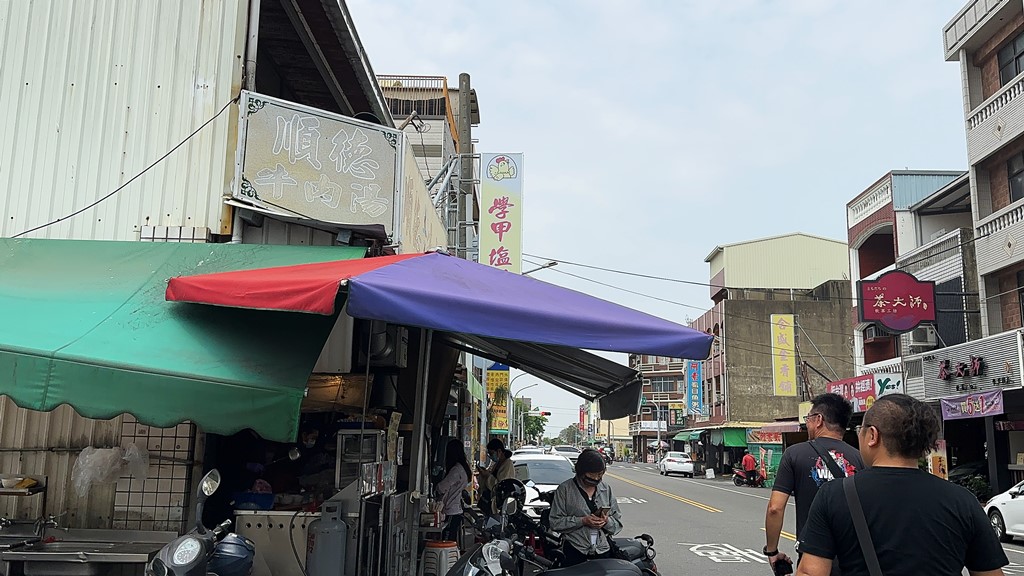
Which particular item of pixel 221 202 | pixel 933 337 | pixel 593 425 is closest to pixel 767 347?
pixel 933 337

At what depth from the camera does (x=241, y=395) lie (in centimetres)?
464

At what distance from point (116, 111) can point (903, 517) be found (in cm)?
680

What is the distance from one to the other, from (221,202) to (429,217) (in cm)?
376

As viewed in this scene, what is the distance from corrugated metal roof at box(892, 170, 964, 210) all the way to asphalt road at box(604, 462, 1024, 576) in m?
11.4

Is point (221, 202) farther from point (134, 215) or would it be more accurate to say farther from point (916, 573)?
point (916, 573)

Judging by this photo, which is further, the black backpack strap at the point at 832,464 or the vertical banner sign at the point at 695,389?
the vertical banner sign at the point at 695,389

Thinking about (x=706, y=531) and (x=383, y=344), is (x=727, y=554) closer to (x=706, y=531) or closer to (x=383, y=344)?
(x=706, y=531)

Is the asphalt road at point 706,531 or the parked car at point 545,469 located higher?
the parked car at point 545,469

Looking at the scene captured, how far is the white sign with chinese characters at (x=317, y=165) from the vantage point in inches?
271

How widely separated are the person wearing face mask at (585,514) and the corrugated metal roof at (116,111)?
3.60 metres

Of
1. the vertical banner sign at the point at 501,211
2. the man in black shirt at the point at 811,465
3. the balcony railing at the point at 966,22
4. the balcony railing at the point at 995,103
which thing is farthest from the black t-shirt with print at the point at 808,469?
the balcony railing at the point at 966,22

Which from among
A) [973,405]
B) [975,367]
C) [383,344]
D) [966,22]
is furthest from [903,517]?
[966,22]

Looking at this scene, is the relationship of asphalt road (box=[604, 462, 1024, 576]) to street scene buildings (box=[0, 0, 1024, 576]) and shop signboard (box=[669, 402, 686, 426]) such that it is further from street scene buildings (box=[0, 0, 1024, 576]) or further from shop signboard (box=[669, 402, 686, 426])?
shop signboard (box=[669, 402, 686, 426])

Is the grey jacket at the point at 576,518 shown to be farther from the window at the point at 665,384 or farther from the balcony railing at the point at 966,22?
the window at the point at 665,384
